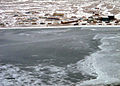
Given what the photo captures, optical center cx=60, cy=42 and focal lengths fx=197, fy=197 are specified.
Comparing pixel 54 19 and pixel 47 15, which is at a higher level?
pixel 47 15

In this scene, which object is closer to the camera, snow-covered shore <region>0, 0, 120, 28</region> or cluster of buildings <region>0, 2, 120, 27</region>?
cluster of buildings <region>0, 2, 120, 27</region>

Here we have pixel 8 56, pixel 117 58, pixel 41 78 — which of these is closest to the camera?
pixel 41 78

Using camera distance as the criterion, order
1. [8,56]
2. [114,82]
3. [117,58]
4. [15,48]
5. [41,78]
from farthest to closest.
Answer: [15,48]
[8,56]
[117,58]
[41,78]
[114,82]

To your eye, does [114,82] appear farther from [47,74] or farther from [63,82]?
[47,74]

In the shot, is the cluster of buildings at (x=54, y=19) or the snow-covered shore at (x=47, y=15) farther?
the snow-covered shore at (x=47, y=15)

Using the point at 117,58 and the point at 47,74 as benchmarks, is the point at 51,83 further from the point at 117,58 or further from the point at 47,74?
the point at 117,58

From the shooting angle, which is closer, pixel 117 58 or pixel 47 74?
pixel 47 74

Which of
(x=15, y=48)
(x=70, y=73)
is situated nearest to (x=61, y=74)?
(x=70, y=73)

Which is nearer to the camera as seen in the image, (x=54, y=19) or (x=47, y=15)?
(x=54, y=19)

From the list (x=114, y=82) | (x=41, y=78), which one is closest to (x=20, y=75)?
(x=41, y=78)
